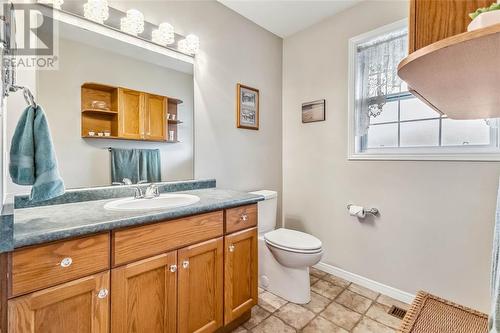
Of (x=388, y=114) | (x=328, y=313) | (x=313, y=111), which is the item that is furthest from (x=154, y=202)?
(x=388, y=114)

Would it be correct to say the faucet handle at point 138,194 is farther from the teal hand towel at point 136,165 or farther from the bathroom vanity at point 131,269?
the bathroom vanity at point 131,269

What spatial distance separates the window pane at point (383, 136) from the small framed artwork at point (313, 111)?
455 mm

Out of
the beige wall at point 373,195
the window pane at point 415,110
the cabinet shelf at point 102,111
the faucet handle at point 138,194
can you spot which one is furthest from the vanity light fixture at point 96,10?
the window pane at point 415,110

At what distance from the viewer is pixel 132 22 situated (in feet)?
5.09

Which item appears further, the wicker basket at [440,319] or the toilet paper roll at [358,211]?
the toilet paper roll at [358,211]

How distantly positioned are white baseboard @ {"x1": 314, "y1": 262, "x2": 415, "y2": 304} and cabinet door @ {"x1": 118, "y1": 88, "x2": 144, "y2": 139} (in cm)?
205

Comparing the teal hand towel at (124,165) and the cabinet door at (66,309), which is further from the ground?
the teal hand towel at (124,165)

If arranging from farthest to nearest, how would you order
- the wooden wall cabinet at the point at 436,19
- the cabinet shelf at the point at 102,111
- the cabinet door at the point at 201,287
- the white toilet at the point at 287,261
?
the white toilet at the point at 287,261 < the cabinet shelf at the point at 102,111 < the cabinet door at the point at 201,287 < the wooden wall cabinet at the point at 436,19

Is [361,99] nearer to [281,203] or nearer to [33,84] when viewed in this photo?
[281,203]

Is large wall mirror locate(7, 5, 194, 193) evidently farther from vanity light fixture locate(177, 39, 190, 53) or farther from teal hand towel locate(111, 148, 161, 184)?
vanity light fixture locate(177, 39, 190, 53)

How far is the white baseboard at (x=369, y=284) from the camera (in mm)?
1847

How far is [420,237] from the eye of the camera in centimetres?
178

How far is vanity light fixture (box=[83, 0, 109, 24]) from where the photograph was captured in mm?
1405

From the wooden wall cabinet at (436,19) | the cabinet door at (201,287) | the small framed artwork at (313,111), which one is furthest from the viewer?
the small framed artwork at (313,111)
